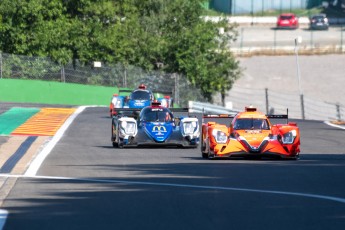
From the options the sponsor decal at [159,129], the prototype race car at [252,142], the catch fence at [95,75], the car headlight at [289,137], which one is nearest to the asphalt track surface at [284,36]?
the catch fence at [95,75]

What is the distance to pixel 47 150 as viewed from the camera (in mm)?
26906

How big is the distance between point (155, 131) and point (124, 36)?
3413cm

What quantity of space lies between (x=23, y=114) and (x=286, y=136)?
19548 mm

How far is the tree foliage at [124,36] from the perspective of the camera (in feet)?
190

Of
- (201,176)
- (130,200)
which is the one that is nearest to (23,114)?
(201,176)

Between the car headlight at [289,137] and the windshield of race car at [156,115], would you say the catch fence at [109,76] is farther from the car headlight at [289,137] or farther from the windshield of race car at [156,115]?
the car headlight at [289,137]

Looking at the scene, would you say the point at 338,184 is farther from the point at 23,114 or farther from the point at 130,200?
the point at 23,114

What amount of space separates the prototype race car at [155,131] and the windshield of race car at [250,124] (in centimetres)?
314

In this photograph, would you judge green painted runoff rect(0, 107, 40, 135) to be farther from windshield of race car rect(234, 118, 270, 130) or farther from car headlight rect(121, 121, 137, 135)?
windshield of race car rect(234, 118, 270, 130)

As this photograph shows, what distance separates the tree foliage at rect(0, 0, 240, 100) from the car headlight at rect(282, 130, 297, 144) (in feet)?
104

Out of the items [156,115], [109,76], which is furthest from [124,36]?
[156,115]

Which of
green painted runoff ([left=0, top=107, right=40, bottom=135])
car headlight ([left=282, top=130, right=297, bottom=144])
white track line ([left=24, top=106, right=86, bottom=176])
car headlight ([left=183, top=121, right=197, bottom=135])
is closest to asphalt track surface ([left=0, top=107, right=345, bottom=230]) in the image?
white track line ([left=24, top=106, right=86, bottom=176])

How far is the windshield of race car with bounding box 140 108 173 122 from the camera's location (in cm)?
2792

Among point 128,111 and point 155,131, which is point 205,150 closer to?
point 155,131
